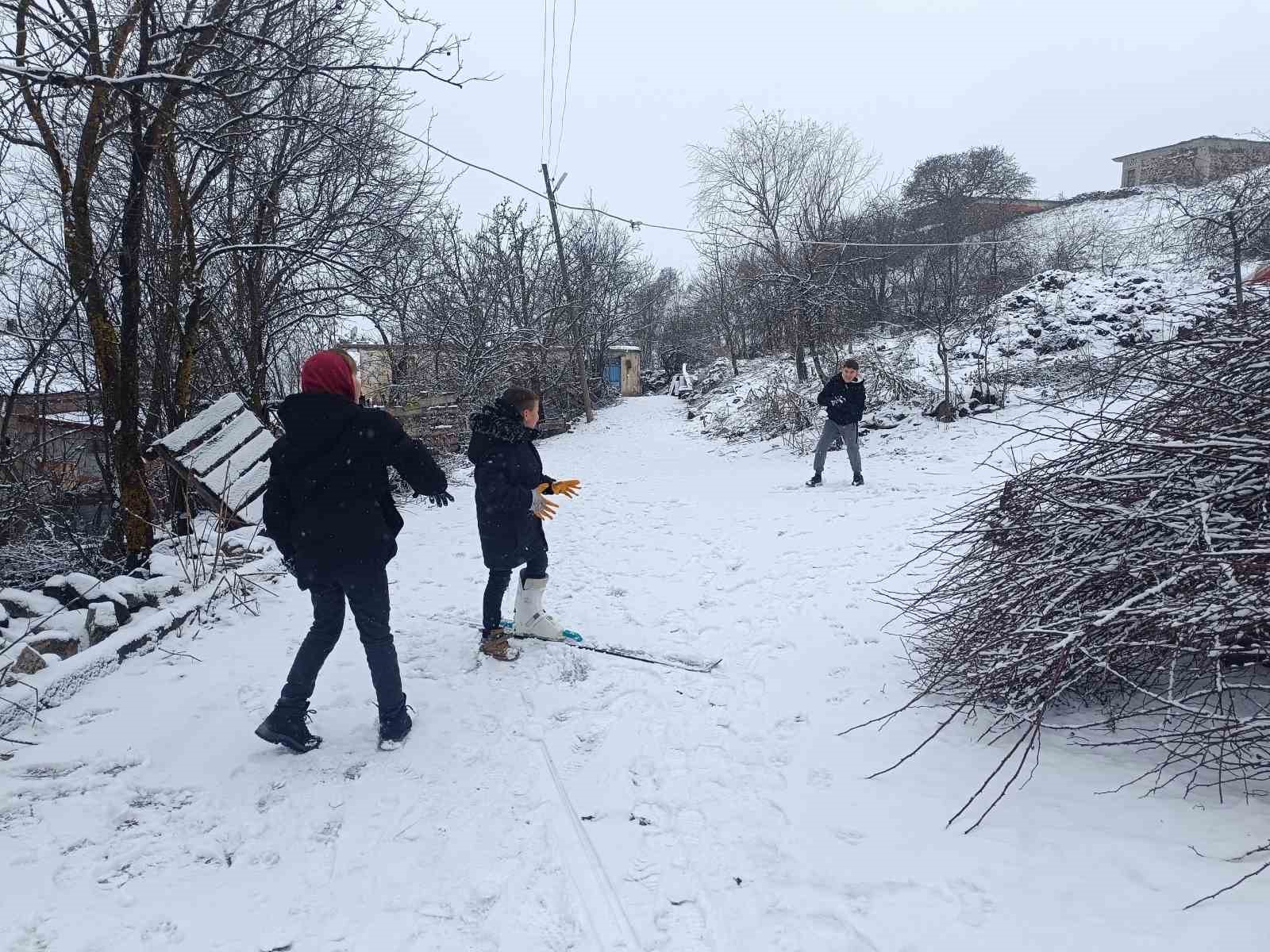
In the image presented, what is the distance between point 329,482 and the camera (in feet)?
10.1

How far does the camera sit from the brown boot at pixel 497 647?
4.30m

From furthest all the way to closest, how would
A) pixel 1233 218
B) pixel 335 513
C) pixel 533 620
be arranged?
pixel 1233 218
pixel 533 620
pixel 335 513

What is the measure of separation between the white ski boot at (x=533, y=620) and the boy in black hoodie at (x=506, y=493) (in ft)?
0.52

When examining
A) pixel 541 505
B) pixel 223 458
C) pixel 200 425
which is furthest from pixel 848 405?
pixel 200 425

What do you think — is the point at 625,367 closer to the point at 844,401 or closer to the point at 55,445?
the point at 844,401

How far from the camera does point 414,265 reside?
49.6 ft

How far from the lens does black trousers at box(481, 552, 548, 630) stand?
170 inches

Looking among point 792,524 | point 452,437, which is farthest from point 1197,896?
point 452,437

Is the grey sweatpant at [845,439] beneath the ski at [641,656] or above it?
above

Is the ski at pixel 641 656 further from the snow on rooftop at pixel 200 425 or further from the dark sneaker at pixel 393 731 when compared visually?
the snow on rooftop at pixel 200 425

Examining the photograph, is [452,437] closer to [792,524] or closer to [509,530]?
[792,524]

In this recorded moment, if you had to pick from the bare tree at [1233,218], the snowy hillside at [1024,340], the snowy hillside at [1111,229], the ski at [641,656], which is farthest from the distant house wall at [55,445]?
the snowy hillside at [1111,229]

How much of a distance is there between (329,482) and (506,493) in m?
1.22

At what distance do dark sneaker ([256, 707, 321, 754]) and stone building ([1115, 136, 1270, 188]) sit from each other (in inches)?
693
